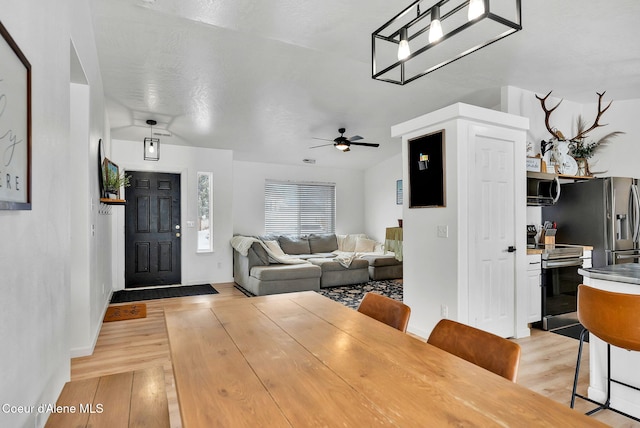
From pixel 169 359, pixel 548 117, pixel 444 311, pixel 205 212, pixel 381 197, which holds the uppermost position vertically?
pixel 548 117

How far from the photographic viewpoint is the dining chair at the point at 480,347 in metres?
1.15

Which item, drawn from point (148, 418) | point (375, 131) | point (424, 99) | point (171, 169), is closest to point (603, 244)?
point (424, 99)

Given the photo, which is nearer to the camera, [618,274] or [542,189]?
[618,274]

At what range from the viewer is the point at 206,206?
6211 millimetres

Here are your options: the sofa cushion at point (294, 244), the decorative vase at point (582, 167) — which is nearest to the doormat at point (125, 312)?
the sofa cushion at point (294, 244)

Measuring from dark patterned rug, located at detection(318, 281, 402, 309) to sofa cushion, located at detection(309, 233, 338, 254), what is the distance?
1.35m

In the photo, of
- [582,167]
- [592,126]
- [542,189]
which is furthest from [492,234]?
[592,126]

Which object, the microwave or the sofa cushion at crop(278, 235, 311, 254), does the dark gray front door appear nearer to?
the sofa cushion at crop(278, 235, 311, 254)

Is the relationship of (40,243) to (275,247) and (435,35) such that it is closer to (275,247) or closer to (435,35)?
(435,35)

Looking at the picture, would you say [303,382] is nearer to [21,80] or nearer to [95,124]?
[21,80]

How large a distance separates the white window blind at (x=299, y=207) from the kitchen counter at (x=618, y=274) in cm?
562

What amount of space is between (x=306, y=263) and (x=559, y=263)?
3.37 m

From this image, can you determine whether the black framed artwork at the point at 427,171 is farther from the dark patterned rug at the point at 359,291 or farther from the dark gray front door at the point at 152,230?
the dark gray front door at the point at 152,230

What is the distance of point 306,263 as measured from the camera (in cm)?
562
